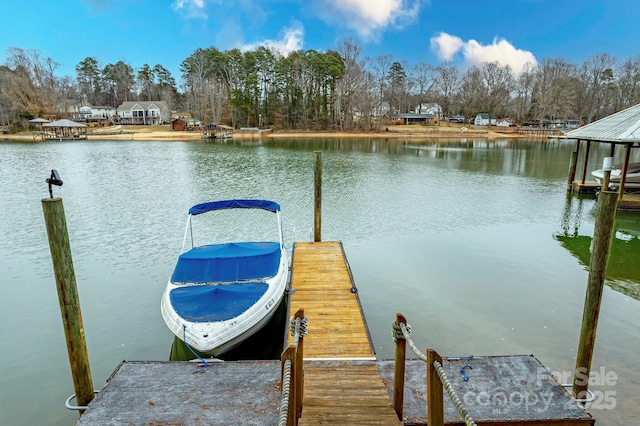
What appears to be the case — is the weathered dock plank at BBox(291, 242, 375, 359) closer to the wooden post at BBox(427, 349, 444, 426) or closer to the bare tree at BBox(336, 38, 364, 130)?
the wooden post at BBox(427, 349, 444, 426)

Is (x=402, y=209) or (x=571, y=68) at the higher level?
(x=571, y=68)

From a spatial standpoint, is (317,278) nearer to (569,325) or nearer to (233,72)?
(569,325)

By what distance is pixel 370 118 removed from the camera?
2982 inches

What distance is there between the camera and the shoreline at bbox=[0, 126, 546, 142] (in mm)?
61656

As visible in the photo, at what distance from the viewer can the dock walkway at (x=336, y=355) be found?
172 inches

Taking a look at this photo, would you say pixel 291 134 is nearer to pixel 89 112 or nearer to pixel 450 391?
pixel 89 112

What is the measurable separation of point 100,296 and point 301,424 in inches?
289

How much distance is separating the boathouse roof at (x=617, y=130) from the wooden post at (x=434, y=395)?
59.7ft

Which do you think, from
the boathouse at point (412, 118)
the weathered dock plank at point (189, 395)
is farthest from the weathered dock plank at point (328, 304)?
the boathouse at point (412, 118)

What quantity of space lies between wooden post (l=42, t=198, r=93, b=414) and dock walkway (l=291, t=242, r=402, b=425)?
2.99 metres

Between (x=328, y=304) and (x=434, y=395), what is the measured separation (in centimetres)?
436

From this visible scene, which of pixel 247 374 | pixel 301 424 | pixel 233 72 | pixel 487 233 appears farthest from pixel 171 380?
pixel 233 72

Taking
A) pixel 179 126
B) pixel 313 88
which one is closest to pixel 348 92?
pixel 313 88

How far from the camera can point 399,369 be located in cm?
413
